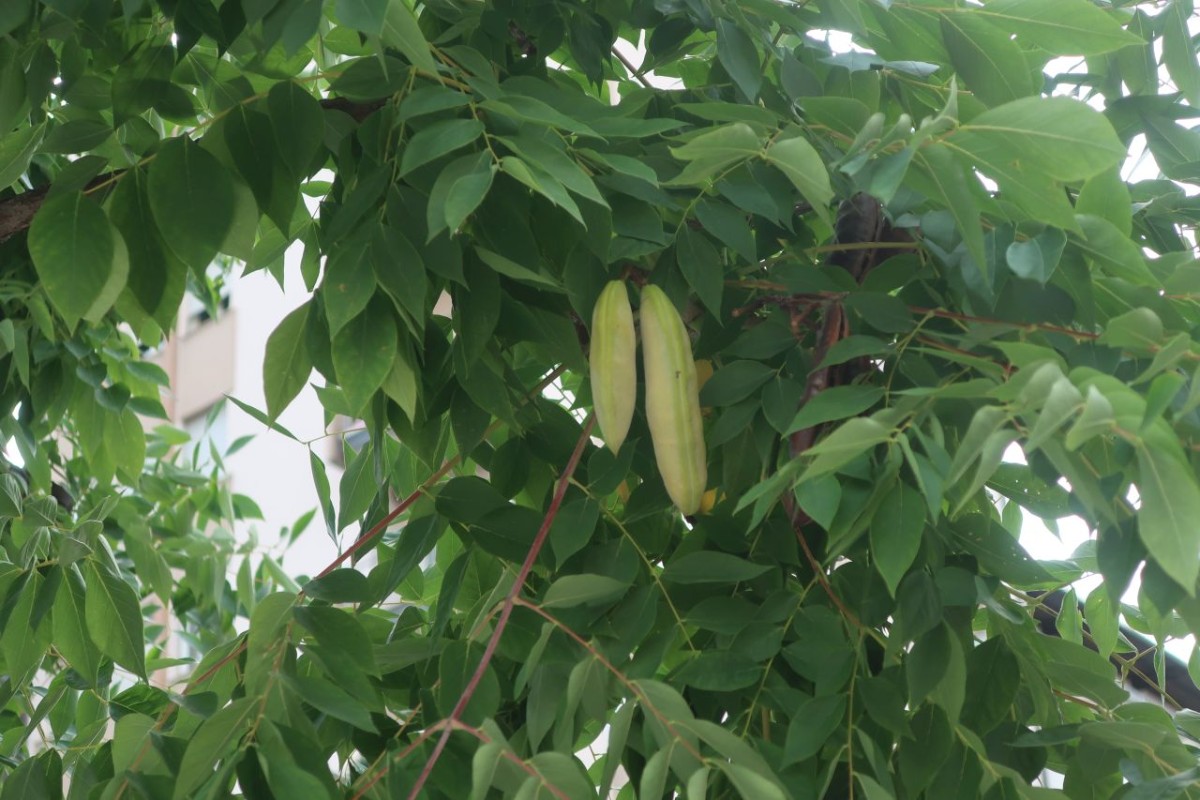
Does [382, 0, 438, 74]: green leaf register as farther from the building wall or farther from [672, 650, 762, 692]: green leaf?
the building wall

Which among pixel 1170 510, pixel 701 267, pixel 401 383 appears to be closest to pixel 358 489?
pixel 401 383

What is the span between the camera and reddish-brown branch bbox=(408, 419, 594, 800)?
83cm

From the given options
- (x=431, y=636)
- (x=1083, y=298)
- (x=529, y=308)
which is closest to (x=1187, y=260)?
(x=1083, y=298)

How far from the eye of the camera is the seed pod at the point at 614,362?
91cm

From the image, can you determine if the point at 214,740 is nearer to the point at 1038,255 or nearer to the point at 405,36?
the point at 405,36

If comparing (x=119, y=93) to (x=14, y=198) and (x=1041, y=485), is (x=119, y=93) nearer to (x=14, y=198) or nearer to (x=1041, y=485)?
(x=14, y=198)

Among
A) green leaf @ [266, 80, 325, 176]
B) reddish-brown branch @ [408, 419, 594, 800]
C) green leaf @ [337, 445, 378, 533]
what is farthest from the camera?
green leaf @ [337, 445, 378, 533]

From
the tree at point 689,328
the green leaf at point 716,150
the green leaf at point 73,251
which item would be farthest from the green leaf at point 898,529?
the green leaf at point 73,251

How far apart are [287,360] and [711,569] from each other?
0.35 m

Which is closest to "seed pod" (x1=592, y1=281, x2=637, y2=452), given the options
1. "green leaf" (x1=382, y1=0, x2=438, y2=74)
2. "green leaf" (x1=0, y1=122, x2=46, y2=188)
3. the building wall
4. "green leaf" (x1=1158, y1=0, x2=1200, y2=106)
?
"green leaf" (x1=382, y1=0, x2=438, y2=74)

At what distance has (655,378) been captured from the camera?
922 mm

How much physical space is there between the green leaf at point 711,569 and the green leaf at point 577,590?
7 centimetres

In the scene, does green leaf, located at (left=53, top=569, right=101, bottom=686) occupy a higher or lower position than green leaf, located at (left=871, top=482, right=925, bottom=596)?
lower

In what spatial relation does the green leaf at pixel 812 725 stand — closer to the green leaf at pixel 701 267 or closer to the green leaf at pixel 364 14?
the green leaf at pixel 701 267
